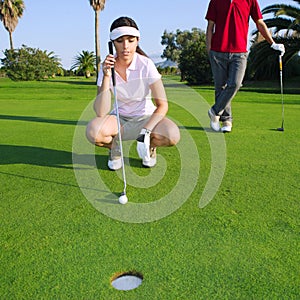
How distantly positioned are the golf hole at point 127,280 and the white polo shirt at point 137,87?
6.00 ft

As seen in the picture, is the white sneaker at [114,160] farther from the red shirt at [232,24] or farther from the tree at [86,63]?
the tree at [86,63]

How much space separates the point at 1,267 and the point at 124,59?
189 centimetres

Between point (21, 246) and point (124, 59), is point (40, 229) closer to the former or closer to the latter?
point (21, 246)

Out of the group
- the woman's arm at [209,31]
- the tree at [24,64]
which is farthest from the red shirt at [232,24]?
the tree at [24,64]

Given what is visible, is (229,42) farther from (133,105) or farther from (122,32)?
(122,32)

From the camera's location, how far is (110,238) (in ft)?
6.13

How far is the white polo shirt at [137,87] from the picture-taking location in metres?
3.07

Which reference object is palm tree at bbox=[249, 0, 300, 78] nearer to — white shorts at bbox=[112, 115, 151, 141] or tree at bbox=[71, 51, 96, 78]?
white shorts at bbox=[112, 115, 151, 141]

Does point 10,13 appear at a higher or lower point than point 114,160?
higher

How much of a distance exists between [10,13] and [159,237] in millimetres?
47032

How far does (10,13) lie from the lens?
1682 inches

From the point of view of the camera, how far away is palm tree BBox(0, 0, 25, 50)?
4222cm

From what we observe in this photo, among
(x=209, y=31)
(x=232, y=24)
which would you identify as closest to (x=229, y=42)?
(x=232, y=24)

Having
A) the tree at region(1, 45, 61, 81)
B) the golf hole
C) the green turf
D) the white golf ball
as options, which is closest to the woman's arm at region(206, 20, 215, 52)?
the green turf
